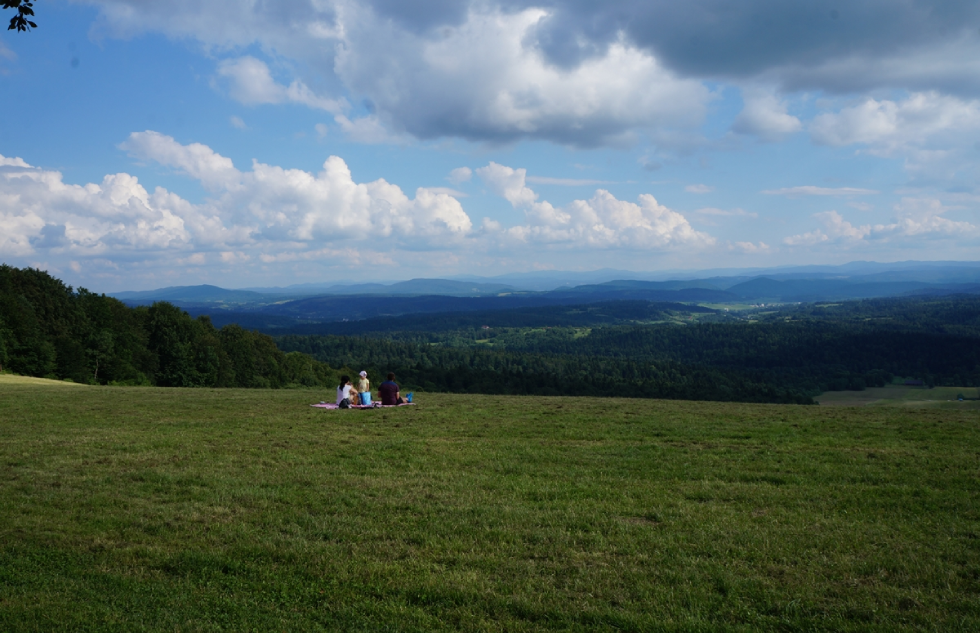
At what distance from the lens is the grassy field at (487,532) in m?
6.77

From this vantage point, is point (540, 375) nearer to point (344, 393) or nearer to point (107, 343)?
point (107, 343)

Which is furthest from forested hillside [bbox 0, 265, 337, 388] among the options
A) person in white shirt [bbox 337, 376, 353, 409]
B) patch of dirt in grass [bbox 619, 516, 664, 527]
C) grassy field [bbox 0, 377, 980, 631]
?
patch of dirt in grass [bbox 619, 516, 664, 527]

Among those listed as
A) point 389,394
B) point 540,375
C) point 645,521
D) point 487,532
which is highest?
point 487,532

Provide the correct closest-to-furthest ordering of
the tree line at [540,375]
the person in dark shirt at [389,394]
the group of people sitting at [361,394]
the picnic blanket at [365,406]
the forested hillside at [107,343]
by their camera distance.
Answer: the picnic blanket at [365,406], the group of people sitting at [361,394], the person in dark shirt at [389,394], the forested hillside at [107,343], the tree line at [540,375]

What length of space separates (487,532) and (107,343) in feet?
236

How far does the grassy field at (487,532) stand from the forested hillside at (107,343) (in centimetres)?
5415

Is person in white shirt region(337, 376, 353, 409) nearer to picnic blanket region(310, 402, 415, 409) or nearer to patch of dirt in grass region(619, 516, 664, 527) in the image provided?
picnic blanket region(310, 402, 415, 409)

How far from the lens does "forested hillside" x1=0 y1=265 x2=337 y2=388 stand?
60594mm

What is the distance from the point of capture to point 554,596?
7.10m

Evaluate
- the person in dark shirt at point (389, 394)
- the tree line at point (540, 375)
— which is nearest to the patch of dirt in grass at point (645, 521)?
the person in dark shirt at point (389, 394)

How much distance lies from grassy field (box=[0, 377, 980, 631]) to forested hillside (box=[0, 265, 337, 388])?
5415 centimetres

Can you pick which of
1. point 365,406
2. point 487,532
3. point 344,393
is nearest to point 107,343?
point 344,393

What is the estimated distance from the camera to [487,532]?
927 centimetres

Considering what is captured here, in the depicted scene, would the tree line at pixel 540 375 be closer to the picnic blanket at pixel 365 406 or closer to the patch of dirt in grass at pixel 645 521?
the picnic blanket at pixel 365 406
